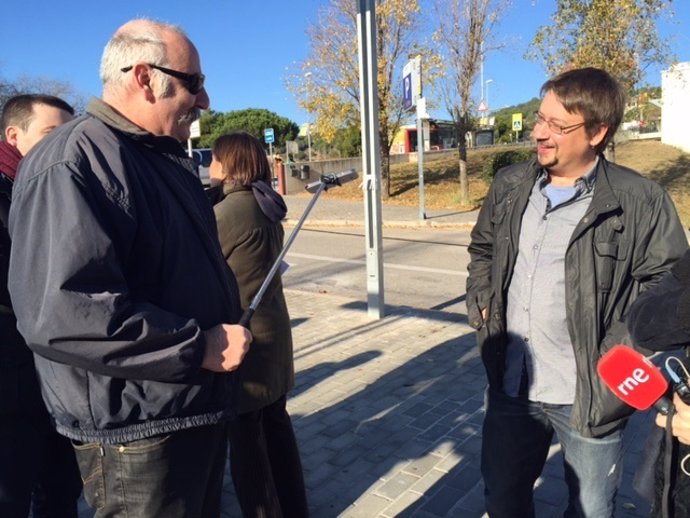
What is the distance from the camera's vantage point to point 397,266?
1061cm

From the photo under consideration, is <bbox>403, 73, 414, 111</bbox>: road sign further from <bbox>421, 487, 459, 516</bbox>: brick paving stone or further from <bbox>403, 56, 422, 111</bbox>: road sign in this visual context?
<bbox>421, 487, 459, 516</bbox>: brick paving stone

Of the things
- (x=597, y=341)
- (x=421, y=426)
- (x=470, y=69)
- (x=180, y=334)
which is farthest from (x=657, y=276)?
(x=470, y=69)

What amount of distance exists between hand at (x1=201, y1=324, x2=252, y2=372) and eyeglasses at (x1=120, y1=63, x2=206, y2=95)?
0.75m

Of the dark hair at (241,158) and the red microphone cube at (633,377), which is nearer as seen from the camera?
the red microphone cube at (633,377)

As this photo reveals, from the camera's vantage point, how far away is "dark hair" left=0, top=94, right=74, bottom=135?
2666 millimetres

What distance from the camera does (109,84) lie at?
1.76 meters

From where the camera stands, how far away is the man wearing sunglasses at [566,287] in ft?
7.05

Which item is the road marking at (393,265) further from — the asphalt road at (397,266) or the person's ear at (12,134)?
the person's ear at (12,134)

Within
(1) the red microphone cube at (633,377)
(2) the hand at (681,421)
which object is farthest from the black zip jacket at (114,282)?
(2) the hand at (681,421)

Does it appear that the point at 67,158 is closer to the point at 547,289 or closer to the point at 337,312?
the point at 547,289

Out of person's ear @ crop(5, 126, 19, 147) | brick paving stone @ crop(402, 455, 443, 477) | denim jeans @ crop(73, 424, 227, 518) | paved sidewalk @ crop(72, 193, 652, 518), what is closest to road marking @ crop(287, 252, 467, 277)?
paved sidewalk @ crop(72, 193, 652, 518)

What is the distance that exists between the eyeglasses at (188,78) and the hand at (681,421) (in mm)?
1657

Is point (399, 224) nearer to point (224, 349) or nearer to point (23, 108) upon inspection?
point (23, 108)

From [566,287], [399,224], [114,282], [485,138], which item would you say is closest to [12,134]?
[114,282]
